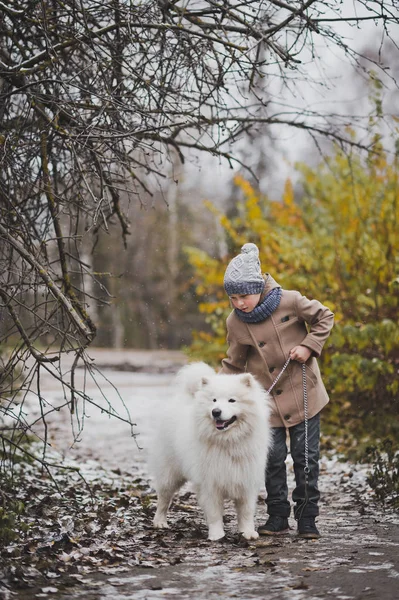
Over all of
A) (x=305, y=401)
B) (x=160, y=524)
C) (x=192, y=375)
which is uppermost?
(x=192, y=375)

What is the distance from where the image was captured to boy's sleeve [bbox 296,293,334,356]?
531cm

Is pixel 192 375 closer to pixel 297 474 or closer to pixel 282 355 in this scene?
pixel 282 355

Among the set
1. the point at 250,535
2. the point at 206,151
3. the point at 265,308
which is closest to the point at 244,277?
the point at 265,308

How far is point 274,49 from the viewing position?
16.2 feet

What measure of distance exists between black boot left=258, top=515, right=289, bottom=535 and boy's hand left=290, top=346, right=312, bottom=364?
116 cm

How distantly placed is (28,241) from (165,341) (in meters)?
33.6

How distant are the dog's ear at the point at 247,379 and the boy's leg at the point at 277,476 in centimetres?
60

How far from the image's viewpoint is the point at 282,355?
546cm

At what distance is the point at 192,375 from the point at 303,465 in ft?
3.31

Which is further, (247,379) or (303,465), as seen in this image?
(303,465)

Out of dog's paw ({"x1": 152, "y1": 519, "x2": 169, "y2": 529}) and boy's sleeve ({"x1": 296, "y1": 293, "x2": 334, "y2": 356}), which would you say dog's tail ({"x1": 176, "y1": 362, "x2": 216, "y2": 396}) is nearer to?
boy's sleeve ({"x1": 296, "y1": 293, "x2": 334, "y2": 356})

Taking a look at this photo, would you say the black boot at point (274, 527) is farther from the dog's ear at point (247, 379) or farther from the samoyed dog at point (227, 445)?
the dog's ear at point (247, 379)

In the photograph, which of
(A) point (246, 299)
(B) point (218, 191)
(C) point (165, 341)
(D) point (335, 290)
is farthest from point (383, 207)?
(C) point (165, 341)

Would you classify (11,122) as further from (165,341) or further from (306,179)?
A: (165,341)
